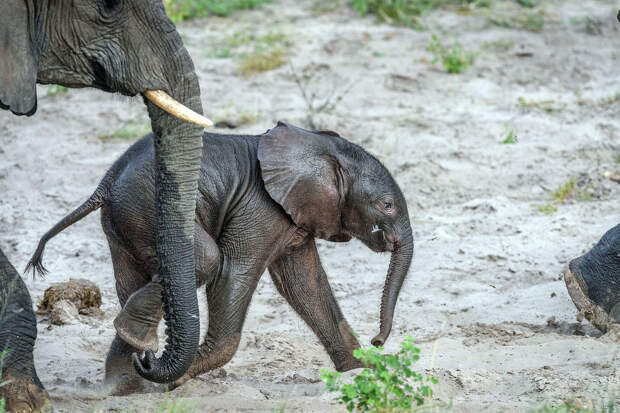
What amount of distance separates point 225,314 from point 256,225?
45 centimetres

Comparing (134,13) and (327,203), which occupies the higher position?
(134,13)

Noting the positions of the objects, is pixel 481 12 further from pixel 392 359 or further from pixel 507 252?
pixel 392 359

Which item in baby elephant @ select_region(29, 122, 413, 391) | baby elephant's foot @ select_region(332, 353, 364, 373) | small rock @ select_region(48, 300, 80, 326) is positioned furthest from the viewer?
small rock @ select_region(48, 300, 80, 326)

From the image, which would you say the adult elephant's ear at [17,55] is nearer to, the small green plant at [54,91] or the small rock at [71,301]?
the small rock at [71,301]

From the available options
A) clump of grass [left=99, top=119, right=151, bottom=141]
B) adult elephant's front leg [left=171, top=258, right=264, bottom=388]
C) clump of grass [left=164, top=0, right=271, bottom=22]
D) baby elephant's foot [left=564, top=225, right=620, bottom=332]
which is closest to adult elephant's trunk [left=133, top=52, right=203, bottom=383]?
adult elephant's front leg [left=171, top=258, right=264, bottom=388]

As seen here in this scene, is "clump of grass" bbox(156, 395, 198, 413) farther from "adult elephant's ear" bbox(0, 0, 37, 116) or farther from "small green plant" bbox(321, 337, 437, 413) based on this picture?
"adult elephant's ear" bbox(0, 0, 37, 116)

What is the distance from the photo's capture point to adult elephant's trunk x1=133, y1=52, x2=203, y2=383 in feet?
14.0

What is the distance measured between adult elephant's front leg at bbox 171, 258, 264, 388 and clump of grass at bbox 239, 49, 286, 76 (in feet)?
15.6

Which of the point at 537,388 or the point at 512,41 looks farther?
the point at 512,41

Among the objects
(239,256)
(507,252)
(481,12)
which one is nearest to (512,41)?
(481,12)

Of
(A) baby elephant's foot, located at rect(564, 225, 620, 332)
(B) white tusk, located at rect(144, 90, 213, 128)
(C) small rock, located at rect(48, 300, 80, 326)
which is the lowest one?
(C) small rock, located at rect(48, 300, 80, 326)

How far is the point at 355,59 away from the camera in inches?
404

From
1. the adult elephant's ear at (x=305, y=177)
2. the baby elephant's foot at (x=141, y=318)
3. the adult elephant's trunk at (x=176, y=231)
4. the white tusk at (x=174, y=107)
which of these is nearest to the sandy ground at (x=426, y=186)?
the baby elephant's foot at (x=141, y=318)

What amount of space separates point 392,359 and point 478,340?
188 cm
